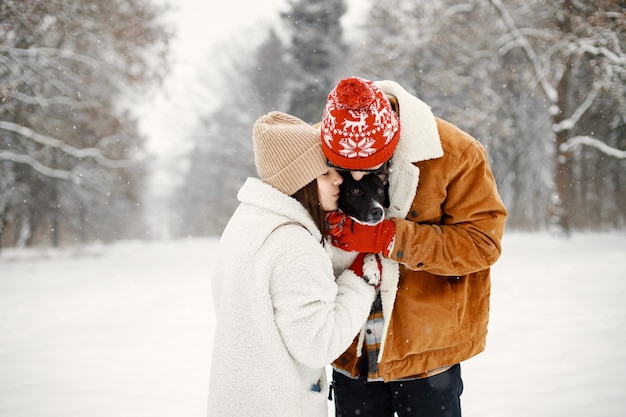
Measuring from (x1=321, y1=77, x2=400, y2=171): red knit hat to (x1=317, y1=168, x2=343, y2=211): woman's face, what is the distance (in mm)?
76

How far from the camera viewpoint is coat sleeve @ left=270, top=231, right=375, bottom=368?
150cm

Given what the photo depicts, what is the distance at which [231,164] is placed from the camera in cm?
2450

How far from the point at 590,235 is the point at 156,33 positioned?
13178 mm

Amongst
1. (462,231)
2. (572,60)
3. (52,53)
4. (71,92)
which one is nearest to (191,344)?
(462,231)

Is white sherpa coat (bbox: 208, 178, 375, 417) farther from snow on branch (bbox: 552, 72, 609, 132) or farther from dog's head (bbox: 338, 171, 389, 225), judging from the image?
snow on branch (bbox: 552, 72, 609, 132)

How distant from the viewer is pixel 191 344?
5711mm

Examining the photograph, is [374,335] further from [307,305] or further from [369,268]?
[307,305]

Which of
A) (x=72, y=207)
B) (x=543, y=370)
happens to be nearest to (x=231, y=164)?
(x=72, y=207)

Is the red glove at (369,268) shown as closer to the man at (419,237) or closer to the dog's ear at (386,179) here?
the man at (419,237)

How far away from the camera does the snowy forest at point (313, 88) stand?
29.9ft

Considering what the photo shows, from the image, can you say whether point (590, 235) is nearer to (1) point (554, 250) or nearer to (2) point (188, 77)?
(1) point (554, 250)

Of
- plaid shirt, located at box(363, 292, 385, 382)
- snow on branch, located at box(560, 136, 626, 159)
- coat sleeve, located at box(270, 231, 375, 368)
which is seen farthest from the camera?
snow on branch, located at box(560, 136, 626, 159)

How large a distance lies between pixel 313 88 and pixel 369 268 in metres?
19.0

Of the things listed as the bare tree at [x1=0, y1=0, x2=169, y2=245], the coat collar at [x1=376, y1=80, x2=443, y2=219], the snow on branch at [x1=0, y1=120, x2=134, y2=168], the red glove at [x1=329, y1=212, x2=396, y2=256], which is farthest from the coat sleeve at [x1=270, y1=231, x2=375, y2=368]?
the snow on branch at [x1=0, y1=120, x2=134, y2=168]
